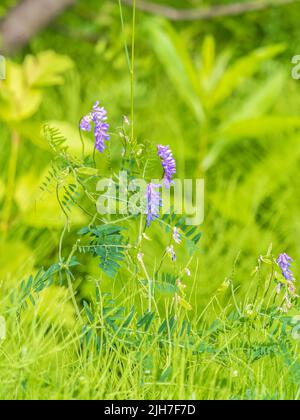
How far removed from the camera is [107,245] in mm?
1124

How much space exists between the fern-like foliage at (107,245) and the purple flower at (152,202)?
5 cm

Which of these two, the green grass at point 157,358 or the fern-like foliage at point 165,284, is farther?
the fern-like foliage at point 165,284

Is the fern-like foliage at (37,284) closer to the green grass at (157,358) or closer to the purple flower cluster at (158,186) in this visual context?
the green grass at (157,358)

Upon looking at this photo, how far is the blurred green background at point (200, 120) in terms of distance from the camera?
1.88 metres

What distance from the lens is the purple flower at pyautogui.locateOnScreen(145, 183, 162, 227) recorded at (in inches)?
43.6

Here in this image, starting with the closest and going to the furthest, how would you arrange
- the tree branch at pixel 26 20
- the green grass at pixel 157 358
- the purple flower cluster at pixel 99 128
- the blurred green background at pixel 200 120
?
the green grass at pixel 157 358 → the purple flower cluster at pixel 99 128 → the blurred green background at pixel 200 120 → the tree branch at pixel 26 20

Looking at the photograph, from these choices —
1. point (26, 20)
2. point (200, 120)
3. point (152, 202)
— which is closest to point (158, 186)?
point (152, 202)

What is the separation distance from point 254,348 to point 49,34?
224 centimetres

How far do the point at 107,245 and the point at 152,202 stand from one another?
0.09m

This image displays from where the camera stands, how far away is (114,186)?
3.74ft

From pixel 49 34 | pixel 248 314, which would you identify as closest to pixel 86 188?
pixel 248 314

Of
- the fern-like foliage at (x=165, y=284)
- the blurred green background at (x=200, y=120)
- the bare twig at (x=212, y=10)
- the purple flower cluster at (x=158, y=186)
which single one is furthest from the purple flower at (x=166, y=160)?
the bare twig at (x=212, y=10)

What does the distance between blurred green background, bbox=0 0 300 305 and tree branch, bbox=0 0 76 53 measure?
0.23ft
